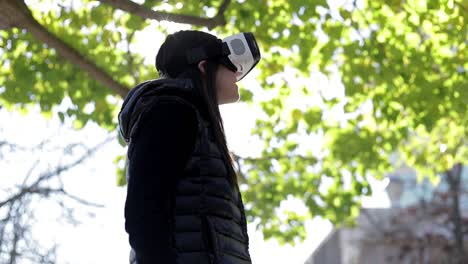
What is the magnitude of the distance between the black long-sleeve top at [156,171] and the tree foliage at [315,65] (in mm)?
5270

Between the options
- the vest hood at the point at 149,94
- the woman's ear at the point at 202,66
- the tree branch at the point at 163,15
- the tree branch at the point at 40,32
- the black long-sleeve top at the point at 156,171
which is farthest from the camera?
the tree branch at the point at 163,15

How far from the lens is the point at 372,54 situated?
1034 centimetres

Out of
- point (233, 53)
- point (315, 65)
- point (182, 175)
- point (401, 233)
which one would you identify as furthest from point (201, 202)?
point (401, 233)

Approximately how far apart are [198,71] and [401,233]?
28881 mm

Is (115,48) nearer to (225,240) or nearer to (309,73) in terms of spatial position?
(309,73)

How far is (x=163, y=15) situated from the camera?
8164 millimetres

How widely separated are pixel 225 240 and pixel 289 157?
1030cm

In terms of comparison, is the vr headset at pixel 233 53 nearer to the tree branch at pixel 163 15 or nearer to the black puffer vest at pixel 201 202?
the black puffer vest at pixel 201 202

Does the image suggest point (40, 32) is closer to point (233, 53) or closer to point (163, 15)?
point (163, 15)

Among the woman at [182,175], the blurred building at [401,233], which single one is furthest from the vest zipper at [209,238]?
the blurred building at [401,233]

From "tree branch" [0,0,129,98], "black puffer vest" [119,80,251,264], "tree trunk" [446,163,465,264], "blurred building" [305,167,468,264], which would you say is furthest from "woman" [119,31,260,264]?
"tree trunk" [446,163,465,264]

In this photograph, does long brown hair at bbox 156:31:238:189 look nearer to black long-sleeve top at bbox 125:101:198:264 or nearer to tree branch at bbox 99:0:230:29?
black long-sleeve top at bbox 125:101:198:264

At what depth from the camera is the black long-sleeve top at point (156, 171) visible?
2973 mm

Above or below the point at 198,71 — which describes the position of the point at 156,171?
below
